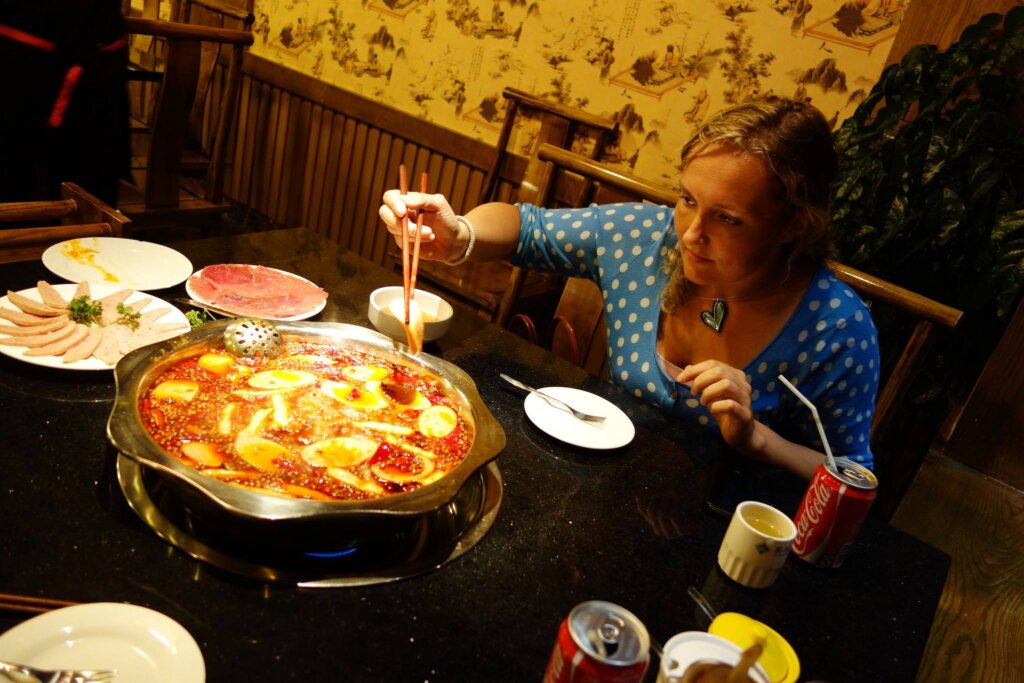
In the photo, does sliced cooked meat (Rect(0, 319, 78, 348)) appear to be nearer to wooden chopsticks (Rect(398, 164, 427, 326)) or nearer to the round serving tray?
the round serving tray

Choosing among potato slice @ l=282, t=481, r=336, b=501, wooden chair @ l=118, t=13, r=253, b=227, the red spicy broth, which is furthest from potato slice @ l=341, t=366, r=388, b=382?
wooden chair @ l=118, t=13, r=253, b=227

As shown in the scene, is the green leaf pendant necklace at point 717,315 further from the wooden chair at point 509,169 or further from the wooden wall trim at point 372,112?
the wooden wall trim at point 372,112

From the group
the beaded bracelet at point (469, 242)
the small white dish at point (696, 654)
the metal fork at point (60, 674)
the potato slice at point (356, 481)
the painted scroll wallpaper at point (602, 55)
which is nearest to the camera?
the metal fork at point (60, 674)

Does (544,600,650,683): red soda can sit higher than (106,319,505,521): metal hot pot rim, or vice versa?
(544,600,650,683): red soda can

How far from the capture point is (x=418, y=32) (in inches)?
172

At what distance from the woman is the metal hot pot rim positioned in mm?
497

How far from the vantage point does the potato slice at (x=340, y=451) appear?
1.21 m

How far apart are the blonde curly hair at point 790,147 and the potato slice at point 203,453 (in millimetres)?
1191

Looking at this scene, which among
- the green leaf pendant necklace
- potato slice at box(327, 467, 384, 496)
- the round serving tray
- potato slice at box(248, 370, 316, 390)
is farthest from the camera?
the green leaf pendant necklace

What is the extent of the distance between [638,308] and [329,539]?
124 centimetres

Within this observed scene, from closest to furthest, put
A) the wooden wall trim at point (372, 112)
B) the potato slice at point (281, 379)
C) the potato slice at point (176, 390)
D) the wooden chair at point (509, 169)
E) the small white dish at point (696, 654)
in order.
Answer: the small white dish at point (696, 654) < the potato slice at point (176, 390) < the potato slice at point (281, 379) < the wooden chair at point (509, 169) < the wooden wall trim at point (372, 112)

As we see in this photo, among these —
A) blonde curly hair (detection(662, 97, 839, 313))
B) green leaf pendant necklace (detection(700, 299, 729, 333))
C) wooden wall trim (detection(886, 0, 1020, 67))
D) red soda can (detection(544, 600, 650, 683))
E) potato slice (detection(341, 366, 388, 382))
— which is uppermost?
wooden wall trim (detection(886, 0, 1020, 67))

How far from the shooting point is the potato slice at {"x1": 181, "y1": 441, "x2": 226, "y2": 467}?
3.71ft

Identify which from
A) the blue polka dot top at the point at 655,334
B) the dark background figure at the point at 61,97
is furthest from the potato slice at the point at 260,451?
the dark background figure at the point at 61,97
